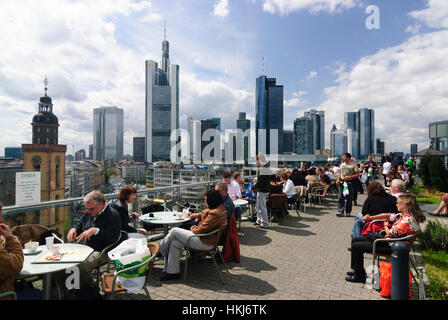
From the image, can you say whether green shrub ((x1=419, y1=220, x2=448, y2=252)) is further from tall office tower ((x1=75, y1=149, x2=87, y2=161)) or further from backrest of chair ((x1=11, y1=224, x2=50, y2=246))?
tall office tower ((x1=75, y1=149, x2=87, y2=161))

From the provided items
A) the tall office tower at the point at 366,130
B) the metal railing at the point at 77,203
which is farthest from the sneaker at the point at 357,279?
the tall office tower at the point at 366,130

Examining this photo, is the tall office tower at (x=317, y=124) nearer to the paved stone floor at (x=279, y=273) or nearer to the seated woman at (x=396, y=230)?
the paved stone floor at (x=279, y=273)

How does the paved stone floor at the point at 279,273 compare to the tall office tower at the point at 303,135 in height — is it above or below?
below

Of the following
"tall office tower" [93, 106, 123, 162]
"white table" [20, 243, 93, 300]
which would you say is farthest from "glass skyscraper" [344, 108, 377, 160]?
"white table" [20, 243, 93, 300]

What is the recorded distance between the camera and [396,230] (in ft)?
11.7

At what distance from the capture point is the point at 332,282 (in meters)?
3.75

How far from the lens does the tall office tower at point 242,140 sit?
16.0 metres

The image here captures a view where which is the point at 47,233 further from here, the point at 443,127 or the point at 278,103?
the point at 278,103

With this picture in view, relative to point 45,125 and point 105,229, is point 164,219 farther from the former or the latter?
point 45,125

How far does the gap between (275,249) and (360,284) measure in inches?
71.8

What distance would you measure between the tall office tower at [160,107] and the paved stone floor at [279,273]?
6943cm

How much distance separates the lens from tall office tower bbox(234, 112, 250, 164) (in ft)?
52.6

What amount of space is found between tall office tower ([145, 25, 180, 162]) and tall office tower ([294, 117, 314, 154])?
1897 inches
